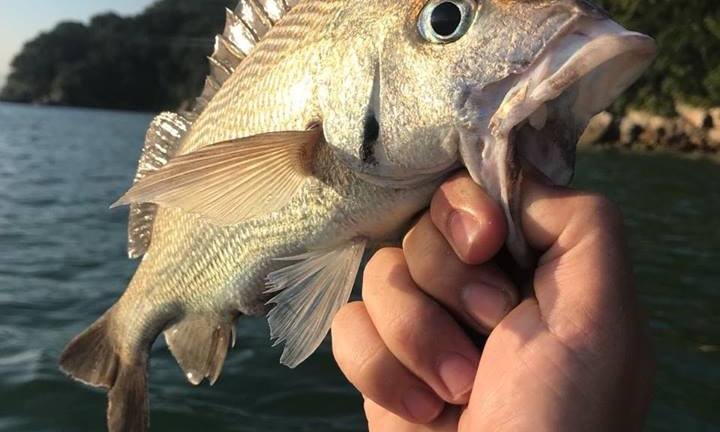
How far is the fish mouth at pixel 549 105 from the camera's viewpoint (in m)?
1.33

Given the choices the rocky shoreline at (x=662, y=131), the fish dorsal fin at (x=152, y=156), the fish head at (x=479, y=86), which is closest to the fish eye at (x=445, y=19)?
the fish head at (x=479, y=86)

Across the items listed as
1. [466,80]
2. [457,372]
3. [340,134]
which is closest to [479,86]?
[466,80]

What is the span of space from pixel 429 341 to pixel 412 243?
0.24 metres

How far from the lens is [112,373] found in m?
2.99

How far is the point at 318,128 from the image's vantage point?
5.93ft

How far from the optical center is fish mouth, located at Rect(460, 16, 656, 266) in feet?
4.35

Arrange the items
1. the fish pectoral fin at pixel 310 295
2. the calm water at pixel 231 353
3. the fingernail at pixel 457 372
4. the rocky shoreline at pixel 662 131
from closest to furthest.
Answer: the fingernail at pixel 457 372 < the fish pectoral fin at pixel 310 295 < the calm water at pixel 231 353 < the rocky shoreline at pixel 662 131

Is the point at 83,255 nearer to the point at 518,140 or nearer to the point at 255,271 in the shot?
the point at 255,271

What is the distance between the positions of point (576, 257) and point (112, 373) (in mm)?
2224

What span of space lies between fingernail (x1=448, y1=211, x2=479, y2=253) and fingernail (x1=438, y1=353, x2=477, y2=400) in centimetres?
28

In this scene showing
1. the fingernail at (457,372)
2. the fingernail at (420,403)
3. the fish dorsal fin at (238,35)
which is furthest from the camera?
the fish dorsal fin at (238,35)

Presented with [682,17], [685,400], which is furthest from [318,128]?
[682,17]

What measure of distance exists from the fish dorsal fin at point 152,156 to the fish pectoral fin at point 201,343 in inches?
14.7

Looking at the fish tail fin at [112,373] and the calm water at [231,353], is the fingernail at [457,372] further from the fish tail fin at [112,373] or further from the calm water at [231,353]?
the calm water at [231,353]
